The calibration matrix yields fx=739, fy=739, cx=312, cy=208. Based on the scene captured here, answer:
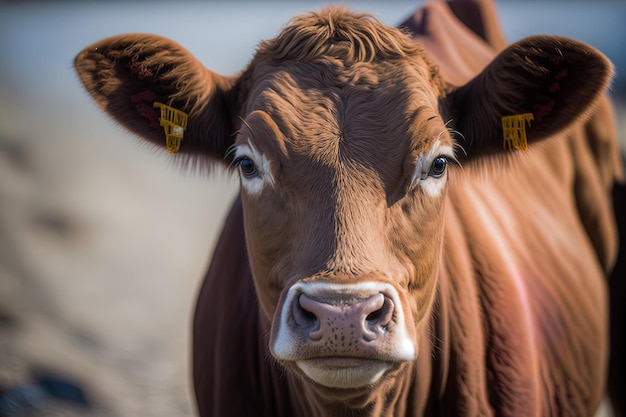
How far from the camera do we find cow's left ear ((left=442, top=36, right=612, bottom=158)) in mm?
2979

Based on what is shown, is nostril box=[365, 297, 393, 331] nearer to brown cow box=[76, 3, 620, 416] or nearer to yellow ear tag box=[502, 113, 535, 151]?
brown cow box=[76, 3, 620, 416]

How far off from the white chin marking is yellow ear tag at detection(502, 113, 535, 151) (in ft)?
4.21

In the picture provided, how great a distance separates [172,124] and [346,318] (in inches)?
55.6

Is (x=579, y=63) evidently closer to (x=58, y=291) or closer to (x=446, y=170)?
(x=446, y=170)

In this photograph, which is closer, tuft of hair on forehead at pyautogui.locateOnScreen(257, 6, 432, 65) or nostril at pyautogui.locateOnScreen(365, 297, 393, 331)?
nostril at pyautogui.locateOnScreen(365, 297, 393, 331)

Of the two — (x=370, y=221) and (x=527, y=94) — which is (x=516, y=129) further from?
(x=370, y=221)

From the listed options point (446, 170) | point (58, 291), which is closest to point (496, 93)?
point (446, 170)

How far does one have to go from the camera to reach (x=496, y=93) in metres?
3.15

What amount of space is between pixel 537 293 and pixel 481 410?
3.55 ft

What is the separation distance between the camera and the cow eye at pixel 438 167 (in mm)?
2816

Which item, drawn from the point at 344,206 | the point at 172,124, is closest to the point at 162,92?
the point at 172,124

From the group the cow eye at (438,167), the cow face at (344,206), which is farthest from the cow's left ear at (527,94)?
the cow eye at (438,167)

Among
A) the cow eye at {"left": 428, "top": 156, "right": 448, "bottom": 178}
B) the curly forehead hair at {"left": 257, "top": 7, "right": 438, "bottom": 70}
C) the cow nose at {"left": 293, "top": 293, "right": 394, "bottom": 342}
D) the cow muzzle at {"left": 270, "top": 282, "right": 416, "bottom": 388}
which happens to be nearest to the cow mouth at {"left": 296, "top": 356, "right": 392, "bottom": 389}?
the cow muzzle at {"left": 270, "top": 282, "right": 416, "bottom": 388}

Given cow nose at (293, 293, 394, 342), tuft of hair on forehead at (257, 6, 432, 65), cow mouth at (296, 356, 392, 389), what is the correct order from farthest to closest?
tuft of hair on forehead at (257, 6, 432, 65) → cow mouth at (296, 356, 392, 389) → cow nose at (293, 293, 394, 342)
